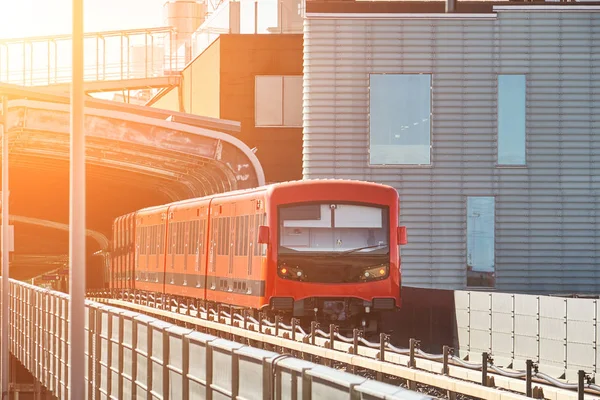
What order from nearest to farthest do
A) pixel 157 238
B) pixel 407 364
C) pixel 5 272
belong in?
pixel 407 364 < pixel 5 272 < pixel 157 238

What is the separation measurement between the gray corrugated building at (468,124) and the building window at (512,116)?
0.03 metres

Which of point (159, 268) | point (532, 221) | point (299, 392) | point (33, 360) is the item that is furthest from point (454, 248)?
point (299, 392)

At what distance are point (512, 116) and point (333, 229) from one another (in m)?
16.0

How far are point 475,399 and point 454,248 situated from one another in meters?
21.8

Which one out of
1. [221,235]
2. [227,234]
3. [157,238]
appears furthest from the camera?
[157,238]

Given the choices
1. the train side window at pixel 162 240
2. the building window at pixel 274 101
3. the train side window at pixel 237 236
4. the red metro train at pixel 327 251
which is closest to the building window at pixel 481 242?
the train side window at pixel 162 240

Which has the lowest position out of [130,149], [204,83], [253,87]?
[130,149]

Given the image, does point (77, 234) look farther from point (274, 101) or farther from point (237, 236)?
point (274, 101)

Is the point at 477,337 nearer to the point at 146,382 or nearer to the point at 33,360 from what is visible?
the point at 146,382

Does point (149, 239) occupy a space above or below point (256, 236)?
below

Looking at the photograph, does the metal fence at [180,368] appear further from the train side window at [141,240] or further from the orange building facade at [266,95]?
the orange building facade at [266,95]

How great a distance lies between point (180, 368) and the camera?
1528 centimetres

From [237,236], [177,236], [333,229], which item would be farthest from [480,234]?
[333,229]

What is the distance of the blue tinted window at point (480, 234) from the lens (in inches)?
1597
